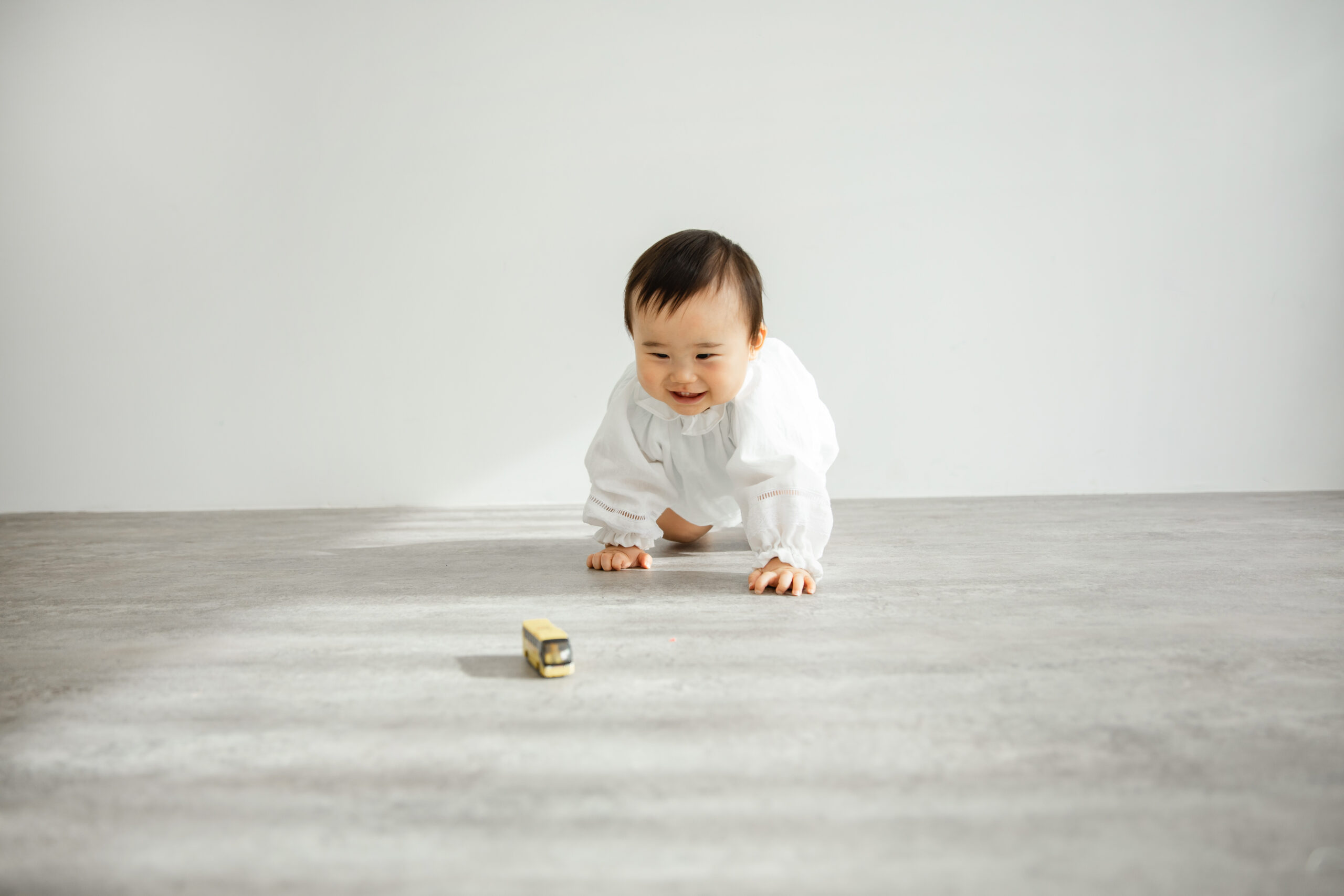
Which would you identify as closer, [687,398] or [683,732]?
[683,732]

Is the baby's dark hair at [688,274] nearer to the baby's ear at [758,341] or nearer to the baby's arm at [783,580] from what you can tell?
the baby's ear at [758,341]

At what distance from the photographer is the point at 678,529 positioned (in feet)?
5.74

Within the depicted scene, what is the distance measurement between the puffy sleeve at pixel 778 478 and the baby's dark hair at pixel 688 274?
12cm

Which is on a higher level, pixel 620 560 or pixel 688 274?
pixel 688 274

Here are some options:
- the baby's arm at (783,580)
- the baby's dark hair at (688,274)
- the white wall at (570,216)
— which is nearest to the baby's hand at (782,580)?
the baby's arm at (783,580)

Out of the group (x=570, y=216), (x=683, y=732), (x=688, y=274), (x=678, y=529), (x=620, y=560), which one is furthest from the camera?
(x=570, y=216)

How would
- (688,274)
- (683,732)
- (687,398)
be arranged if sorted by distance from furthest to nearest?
(687,398) < (688,274) < (683,732)

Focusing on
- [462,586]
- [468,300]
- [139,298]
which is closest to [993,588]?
[462,586]

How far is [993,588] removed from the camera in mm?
1361

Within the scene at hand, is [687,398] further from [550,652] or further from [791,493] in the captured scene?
[550,652]

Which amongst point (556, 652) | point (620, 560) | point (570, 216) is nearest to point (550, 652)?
point (556, 652)

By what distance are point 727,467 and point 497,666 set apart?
1.99 feet

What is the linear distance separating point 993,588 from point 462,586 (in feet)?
2.60

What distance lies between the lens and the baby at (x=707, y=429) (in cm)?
134
